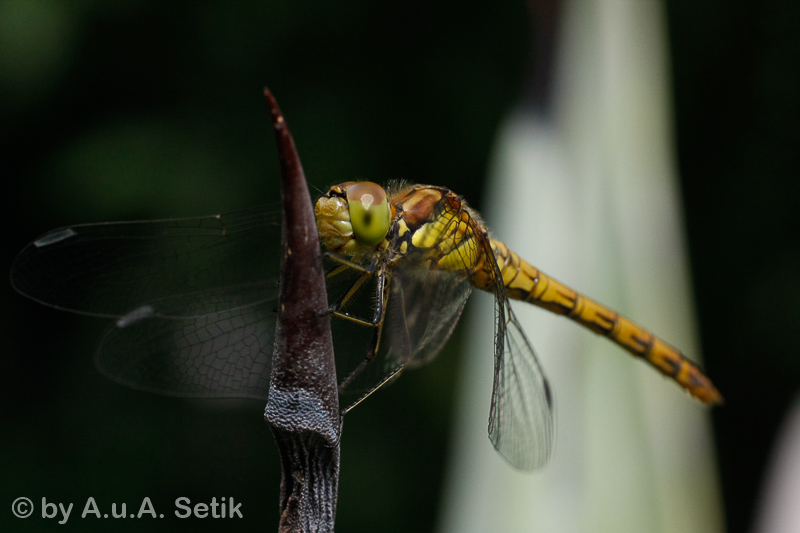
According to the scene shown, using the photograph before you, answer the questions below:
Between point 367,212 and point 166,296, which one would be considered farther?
point 166,296

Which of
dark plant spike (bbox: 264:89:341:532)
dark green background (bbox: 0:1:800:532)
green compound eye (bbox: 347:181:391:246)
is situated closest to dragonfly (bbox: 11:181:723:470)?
green compound eye (bbox: 347:181:391:246)

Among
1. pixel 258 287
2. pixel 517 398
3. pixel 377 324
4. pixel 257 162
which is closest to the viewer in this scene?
pixel 377 324

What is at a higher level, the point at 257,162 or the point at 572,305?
the point at 257,162

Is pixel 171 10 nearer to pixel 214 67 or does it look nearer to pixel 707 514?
pixel 214 67

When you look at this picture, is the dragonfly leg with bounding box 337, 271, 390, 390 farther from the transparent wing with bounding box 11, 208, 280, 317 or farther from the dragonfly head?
the transparent wing with bounding box 11, 208, 280, 317

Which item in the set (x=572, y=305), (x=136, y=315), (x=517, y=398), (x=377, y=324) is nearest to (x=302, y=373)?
(x=377, y=324)

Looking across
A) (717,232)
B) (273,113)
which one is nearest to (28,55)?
(273,113)

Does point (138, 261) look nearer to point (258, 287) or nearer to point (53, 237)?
point (53, 237)

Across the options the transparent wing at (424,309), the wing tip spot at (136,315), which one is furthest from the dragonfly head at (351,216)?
the wing tip spot at (136,315)
